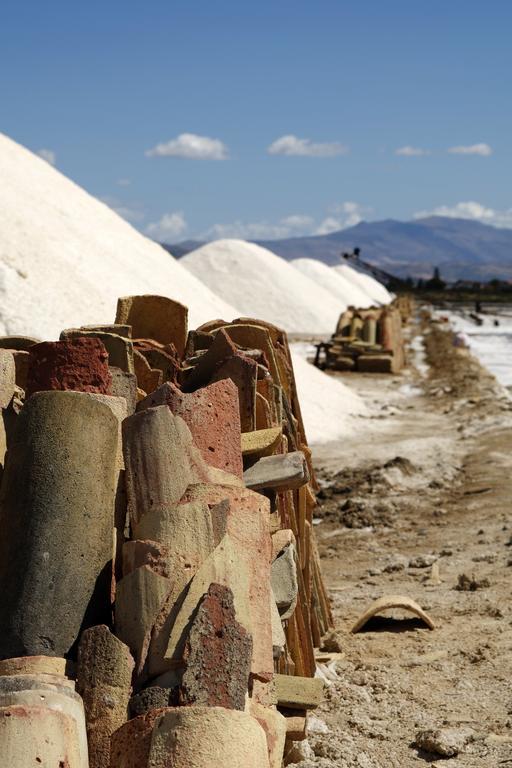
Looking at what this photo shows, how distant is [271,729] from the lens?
131 inches

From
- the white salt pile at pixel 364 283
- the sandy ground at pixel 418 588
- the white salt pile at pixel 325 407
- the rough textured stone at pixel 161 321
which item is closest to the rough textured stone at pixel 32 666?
the sandy ground at pixel 418 588

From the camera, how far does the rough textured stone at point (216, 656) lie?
309 cm

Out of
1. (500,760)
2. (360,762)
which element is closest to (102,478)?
(360,762)

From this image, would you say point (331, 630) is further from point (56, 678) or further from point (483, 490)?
point (483, 490)

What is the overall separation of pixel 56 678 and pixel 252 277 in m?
35.9

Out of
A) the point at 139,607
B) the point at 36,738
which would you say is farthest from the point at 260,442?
the point at 36,738

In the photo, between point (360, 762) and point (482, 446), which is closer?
point (360, 762)

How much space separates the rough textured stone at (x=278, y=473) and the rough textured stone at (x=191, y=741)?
55.7 inches

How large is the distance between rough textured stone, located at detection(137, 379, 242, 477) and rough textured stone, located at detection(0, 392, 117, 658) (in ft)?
0.98

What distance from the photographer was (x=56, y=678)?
3.15 m

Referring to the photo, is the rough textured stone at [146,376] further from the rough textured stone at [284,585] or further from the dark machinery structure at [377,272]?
the dark machinery structure at [377,272]

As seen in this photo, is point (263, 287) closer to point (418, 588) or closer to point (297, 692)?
point (418, 588)

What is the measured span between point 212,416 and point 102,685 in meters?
1.21

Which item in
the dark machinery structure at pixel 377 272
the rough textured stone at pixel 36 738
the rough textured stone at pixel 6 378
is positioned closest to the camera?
the rough textured stone at pixel 36 738
